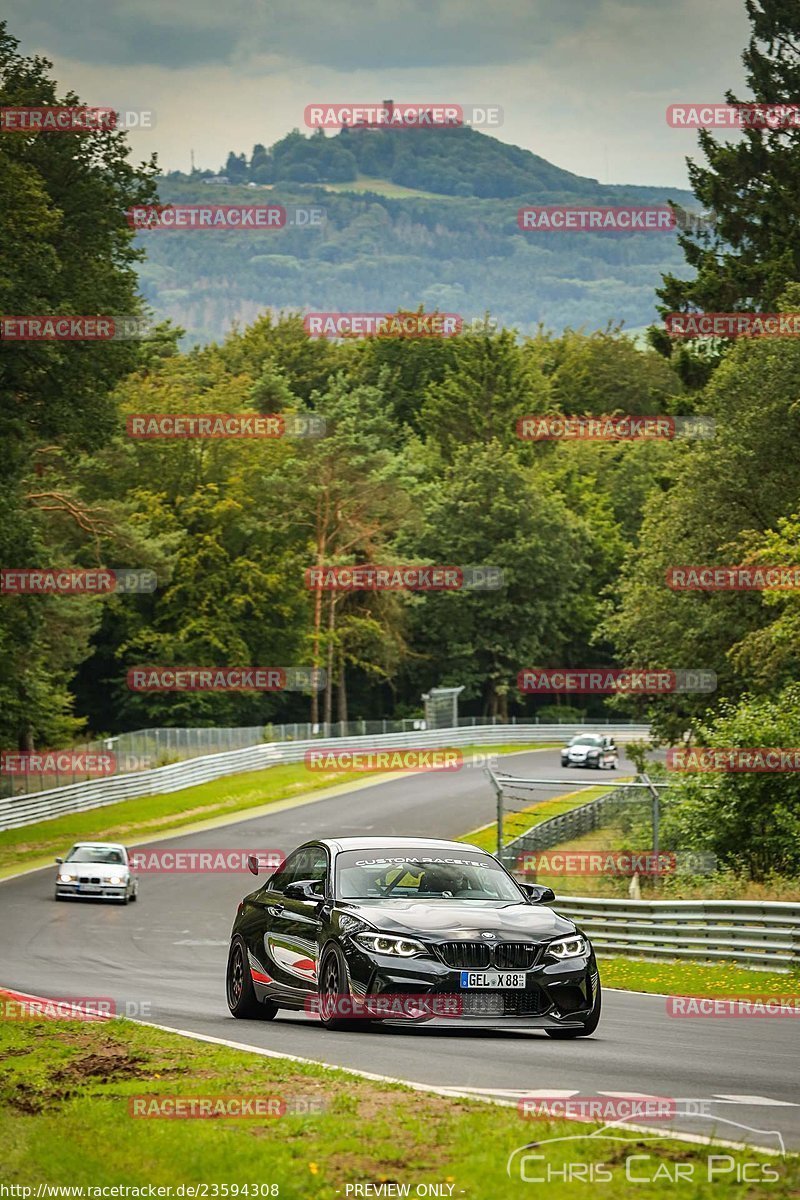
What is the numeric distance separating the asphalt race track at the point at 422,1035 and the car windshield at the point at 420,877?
1021 mm

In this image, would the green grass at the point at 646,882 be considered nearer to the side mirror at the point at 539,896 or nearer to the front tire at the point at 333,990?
the side mirror at the point at 539,896

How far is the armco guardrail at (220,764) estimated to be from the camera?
5544 cm

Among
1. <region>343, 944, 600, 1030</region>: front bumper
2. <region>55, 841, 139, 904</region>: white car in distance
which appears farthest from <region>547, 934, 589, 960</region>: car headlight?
<region>55, 841, 139, 904</region>: white car in distance

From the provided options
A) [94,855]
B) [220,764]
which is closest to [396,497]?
[220,764]

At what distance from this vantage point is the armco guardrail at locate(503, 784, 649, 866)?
31922 millimetres

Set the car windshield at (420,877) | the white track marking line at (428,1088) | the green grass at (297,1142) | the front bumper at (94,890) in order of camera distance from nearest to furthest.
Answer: the green grass at (297,1142), the white track marking line at (428,1088), the car windshield at (420,877), the front bumper at (94,890)

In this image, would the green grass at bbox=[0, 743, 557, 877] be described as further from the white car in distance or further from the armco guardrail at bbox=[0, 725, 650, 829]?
the white car in distance

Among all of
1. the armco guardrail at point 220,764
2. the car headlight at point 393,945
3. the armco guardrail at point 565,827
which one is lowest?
the armco guardrail at point 220,764

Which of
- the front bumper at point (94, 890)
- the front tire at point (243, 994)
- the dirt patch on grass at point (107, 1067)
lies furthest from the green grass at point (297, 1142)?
the front bumper at point (94, 890)

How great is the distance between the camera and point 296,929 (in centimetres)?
1383

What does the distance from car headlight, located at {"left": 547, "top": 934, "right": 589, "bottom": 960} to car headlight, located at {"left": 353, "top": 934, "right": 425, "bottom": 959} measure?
37.7 inches

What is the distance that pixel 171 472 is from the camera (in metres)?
90.1

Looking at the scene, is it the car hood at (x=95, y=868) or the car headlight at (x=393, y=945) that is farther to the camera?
the car hood at (x=95, y=868)

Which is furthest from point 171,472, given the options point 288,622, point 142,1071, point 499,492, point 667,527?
point 142,1071
